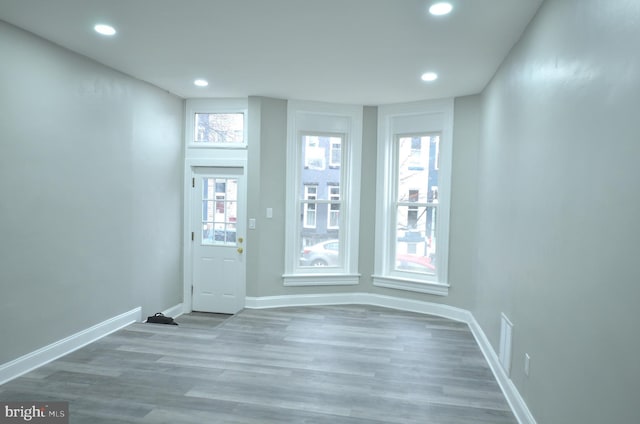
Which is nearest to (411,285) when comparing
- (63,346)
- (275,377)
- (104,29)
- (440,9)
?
(275,377)

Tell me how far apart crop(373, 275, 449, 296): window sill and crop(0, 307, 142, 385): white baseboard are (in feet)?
9.61

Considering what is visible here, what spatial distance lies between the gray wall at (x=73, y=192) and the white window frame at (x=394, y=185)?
2699 mm

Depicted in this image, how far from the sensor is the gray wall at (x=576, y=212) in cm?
145

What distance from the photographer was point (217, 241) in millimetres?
5418

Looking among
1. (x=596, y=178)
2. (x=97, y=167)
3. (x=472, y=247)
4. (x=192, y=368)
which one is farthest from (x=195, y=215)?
(x=596, y=178)

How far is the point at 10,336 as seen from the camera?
120 inches

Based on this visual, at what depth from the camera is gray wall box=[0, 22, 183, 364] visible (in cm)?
307

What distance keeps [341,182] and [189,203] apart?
202 cm

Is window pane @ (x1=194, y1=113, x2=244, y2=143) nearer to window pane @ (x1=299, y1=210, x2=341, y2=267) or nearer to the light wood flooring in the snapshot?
window pane @ (x1=299, y1=210, x2=341, y2=267)

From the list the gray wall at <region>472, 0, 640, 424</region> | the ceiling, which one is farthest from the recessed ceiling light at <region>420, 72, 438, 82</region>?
the gray wall at <region>472, 0, 640, 424</region>

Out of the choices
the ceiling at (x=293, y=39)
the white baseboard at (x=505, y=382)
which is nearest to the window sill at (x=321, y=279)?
the white baseboard at (x=505, y=382)

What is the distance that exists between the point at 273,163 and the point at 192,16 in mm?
2506

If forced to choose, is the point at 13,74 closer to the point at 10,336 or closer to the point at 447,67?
the point at 10,336

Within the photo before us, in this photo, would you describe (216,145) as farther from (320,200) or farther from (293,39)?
(293,39)
